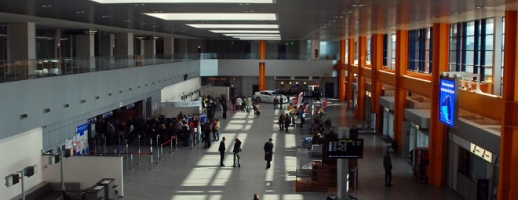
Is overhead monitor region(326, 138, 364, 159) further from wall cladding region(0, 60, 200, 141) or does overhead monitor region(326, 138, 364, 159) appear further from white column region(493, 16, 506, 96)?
wall cladding region(0, 60, 200, 141)

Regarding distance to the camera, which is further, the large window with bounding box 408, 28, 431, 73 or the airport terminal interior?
the large window with bounding box 408, 28, 431, 73

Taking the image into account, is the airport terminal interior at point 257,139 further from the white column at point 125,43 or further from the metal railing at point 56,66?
the white column at point 125,43

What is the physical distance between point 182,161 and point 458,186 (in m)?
9.71

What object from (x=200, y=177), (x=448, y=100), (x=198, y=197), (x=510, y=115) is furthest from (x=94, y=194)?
(x=448, y=100)

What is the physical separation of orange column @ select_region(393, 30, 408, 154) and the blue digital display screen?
7.09 metres

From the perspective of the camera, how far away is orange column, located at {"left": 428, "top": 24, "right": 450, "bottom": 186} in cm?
2003

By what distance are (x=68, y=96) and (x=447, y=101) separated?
1059cm

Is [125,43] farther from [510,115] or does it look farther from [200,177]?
[510,115]

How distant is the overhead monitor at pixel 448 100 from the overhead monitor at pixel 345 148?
2576 mm

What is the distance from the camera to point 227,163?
936 inches

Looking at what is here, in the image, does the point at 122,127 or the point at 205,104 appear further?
the point at 205,104

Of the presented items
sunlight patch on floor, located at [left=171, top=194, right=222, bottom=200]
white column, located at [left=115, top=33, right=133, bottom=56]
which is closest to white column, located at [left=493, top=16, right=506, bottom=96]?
sunlight patch on floor, located at [left=171, top=194, right=222, bottom=200]

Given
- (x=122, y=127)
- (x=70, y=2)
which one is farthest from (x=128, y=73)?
(x=70, y=2)

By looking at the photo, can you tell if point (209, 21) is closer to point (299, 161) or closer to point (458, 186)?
point (299, 161)
